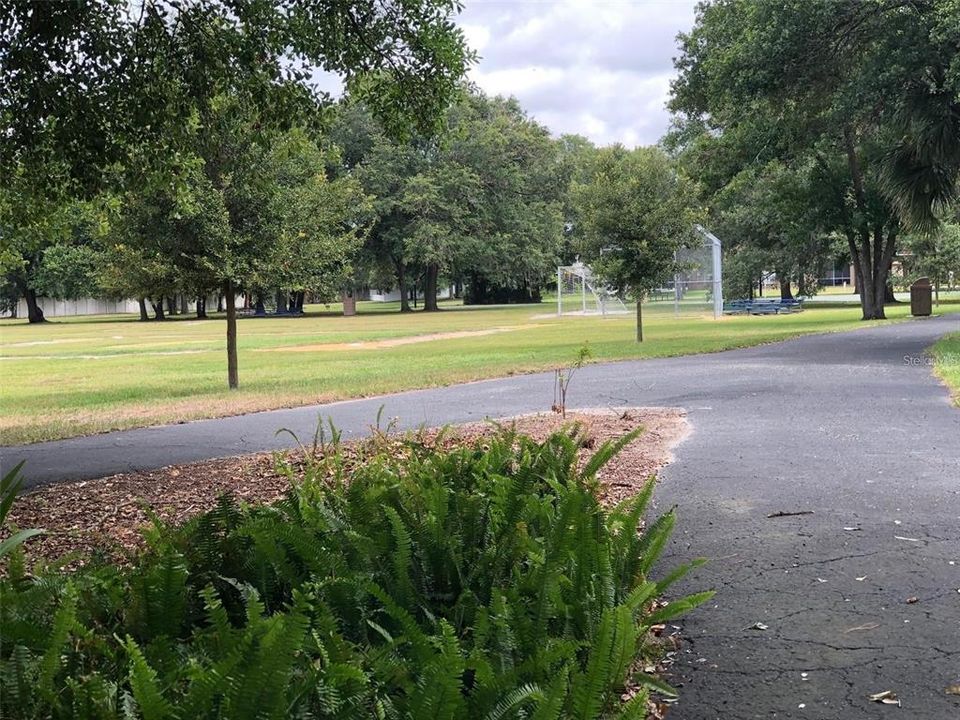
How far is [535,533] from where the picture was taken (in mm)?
4109

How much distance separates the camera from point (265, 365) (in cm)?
2042

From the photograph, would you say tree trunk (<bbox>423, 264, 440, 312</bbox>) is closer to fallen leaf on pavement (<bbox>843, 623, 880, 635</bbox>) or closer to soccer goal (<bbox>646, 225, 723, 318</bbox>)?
soccer goal (<bbox>646, 225, 723, 318</bbox>)

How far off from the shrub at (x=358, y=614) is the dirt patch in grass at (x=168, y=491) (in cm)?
70

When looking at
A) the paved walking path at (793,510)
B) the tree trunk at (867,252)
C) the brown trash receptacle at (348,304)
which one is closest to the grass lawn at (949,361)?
the paved walking path at (793,510)

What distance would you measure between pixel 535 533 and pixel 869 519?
2.45 m

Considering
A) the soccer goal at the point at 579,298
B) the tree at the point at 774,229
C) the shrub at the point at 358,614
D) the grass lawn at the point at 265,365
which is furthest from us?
the soccer goal at the point at 579,298

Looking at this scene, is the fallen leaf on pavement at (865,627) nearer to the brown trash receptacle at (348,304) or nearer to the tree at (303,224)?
the tree at (303,224)

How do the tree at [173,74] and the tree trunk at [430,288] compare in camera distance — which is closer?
the tree at [173,74]

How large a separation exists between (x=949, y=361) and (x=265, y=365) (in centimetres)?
1375

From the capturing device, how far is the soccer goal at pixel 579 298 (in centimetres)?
4536

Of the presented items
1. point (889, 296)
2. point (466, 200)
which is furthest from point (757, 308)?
point (466, 200)

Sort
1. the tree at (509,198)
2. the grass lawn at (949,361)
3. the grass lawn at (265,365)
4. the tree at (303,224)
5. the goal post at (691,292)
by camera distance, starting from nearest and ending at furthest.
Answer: the grass lawn at (949,361) → the grass lawn at (265,365) → the tree at (303,224) → the goal post at (691,292) → the tree at (509,198)

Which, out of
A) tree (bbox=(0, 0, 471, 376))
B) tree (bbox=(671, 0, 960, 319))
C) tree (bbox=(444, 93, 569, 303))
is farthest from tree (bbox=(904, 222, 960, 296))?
tree (bbox=(0, 0, 471, 376))

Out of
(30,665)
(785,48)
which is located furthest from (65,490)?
(785,48)
